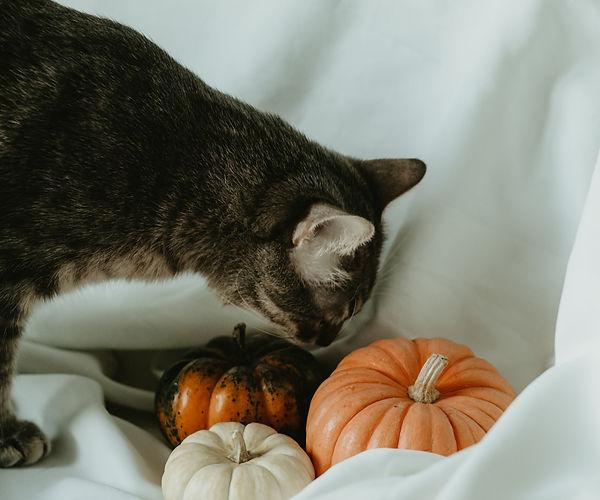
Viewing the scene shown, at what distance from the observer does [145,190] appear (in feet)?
4.95

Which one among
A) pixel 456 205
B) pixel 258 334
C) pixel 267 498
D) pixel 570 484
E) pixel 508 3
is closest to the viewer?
pixel 570 484

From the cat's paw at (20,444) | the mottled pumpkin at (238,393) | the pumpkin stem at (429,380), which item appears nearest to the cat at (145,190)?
the cat's paw at (20,444)

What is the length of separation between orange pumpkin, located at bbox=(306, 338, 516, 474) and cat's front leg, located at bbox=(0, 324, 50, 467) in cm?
70

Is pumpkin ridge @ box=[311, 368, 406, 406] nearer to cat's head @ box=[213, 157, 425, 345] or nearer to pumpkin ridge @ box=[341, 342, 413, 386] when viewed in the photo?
pumpkin ridge @ box=[341, 342, 413, 386]

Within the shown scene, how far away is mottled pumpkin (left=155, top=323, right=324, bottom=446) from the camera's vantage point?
5.46ft

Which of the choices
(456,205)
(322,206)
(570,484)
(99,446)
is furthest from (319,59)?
(570,484)

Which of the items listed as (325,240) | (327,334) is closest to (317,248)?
(325,240)

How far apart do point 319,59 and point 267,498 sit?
50.6 inches

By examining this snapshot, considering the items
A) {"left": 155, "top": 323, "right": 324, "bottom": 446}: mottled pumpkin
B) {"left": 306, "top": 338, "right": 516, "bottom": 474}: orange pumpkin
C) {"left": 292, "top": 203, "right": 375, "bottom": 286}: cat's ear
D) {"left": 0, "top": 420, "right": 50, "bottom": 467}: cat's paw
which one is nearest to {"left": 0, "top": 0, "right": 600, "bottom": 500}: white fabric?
{"left": 0, "top": 420, "right": 50, "bottom": 467}: cat's paw

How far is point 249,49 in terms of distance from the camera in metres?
1.98

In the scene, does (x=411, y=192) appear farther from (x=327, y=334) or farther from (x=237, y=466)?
(x=237, y=466)

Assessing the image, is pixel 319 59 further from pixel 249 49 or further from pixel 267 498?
pixel 267 498

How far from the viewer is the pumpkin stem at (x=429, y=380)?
1489 millimetres

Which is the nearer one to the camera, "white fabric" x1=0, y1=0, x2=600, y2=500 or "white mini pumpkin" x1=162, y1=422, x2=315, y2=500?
"white mini pumpkin" x1=162, y1=422, x2=315, y2=500
